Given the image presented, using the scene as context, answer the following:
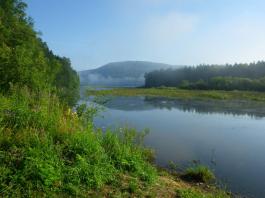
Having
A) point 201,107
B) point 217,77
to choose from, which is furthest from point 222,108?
point 217,77

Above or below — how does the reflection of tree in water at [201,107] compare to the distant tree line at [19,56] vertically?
below

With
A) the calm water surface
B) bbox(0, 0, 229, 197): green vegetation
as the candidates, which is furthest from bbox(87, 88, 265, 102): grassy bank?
bbox(0, 0, 229, 197): green vegetation

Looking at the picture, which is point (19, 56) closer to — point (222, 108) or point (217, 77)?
point (222, 108)

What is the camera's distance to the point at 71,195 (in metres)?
6.25

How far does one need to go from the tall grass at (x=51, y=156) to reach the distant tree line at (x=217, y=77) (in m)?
91.3

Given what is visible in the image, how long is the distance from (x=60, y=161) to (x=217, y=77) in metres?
112

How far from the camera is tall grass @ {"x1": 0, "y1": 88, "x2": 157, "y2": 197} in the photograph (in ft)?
20.0

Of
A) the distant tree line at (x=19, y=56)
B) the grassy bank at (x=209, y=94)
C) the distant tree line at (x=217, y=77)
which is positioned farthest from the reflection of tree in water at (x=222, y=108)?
the distant tree line at (x=217, y=77)

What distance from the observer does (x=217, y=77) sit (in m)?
114

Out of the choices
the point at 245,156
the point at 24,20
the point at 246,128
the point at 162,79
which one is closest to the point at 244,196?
the point at 245,156

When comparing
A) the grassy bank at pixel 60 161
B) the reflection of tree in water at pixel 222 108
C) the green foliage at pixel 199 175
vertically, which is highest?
the grassy bank at pixel 60 161

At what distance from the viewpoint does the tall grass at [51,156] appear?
20.0 ft

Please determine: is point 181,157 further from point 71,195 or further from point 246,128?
point 246,128

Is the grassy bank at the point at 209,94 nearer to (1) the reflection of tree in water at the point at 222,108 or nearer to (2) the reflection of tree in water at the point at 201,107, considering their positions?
(2) the reflection of tree in water at the point at 201,107
